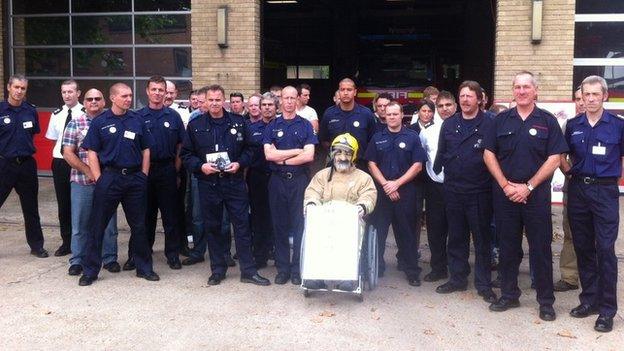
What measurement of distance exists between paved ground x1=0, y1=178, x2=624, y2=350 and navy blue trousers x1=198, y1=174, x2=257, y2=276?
235 mm

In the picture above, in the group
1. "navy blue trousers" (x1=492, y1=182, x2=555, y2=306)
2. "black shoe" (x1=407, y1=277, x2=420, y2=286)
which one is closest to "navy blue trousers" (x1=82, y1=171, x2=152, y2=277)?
"black shoe" (x1=407, y1=277, x2=420, y2=286)

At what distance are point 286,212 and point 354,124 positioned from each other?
1276mm

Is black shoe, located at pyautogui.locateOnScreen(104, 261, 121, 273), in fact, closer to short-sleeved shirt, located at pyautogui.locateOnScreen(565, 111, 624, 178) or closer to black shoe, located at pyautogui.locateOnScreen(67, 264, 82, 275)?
black shoe, located at pyautogui.locateOnScreen(67, 264, 82, 275)

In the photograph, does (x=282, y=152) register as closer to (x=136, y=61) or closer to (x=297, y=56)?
(x=136, y=61)

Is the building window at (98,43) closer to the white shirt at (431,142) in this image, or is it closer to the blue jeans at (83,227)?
the blue jeans at (83,227)

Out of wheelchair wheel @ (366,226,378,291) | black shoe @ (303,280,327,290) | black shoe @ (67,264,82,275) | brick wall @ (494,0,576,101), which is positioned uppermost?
brick wall @ (494,0,576,101)

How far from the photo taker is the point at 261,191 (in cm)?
736

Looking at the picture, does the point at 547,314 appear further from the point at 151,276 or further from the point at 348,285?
the point at 151,276

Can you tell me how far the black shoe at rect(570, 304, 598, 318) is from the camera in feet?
18.6

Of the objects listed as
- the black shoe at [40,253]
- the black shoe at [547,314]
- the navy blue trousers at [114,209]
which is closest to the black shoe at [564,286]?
the black shoe at [547,314]

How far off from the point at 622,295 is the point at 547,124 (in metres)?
1.97

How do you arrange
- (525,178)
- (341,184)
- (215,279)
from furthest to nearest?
(215,279) → (341,184) → (525,178)

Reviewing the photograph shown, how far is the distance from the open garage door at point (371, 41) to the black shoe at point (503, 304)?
1128 centimetres

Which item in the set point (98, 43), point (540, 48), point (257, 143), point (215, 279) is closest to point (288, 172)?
point (257, 143)
